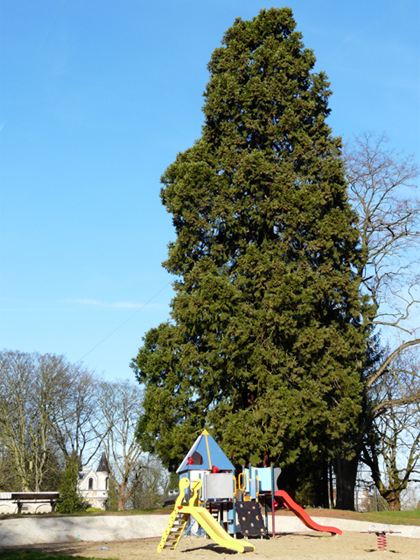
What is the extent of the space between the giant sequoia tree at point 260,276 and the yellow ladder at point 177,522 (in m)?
3.68

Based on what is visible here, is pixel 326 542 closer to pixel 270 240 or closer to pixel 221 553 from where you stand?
pixel 221 553

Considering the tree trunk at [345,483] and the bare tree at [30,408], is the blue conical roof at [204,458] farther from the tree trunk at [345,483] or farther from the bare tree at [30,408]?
the bare tree at [30,408]

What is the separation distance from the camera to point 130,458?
3575 centimetres

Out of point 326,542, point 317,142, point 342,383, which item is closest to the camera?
point 326,542

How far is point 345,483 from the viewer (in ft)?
62.3

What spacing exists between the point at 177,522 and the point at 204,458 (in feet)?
5.39

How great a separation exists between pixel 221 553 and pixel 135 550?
5.57ft

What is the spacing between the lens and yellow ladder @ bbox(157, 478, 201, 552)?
10.1 metres

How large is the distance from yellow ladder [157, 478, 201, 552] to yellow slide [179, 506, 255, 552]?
22 cm

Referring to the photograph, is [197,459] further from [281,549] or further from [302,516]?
[281,549]

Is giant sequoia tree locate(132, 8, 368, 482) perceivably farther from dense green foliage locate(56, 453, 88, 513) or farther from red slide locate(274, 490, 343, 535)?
dense green foliage locate(56, 453, 88, 513)

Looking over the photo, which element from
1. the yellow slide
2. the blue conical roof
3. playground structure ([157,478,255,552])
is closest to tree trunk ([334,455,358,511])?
the blue conical roof

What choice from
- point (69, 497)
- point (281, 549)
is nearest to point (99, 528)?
point (281, 549)

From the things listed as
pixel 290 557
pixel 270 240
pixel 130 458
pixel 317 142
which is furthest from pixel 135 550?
pixel 130 458
